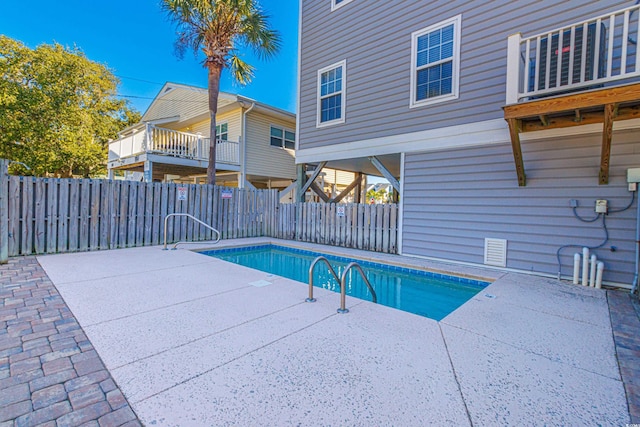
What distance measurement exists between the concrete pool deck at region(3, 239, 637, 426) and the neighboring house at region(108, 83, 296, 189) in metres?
8.30

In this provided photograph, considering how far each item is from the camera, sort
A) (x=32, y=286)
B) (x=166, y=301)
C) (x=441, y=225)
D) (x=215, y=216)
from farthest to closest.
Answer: (x=215, y=216), (x=441, y=225), (x=32, y=286), (x=166, y=301)

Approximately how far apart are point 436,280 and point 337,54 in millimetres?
6247

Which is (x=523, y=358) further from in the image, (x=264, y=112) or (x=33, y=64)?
(x=33, y=64)

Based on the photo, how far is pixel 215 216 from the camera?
28.3 ft

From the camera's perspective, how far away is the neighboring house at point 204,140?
11148 mm

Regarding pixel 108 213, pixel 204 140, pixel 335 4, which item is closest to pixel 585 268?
pixel 335 4

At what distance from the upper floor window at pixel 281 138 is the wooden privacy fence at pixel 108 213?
532 cm

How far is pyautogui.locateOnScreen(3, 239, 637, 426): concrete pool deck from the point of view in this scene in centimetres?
172

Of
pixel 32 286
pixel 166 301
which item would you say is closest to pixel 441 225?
pixel 166 301

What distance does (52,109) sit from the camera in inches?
585

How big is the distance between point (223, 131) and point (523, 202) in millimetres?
11956

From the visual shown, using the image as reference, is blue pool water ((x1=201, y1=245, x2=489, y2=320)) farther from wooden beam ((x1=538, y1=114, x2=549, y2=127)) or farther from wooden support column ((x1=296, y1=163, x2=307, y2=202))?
wooden beam ((x1=538, y1=114, x2=549, y2=127))

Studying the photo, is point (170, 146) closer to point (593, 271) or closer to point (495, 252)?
point (495, 252)

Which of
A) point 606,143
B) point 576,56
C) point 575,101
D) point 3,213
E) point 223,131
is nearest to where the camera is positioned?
point 575,101
